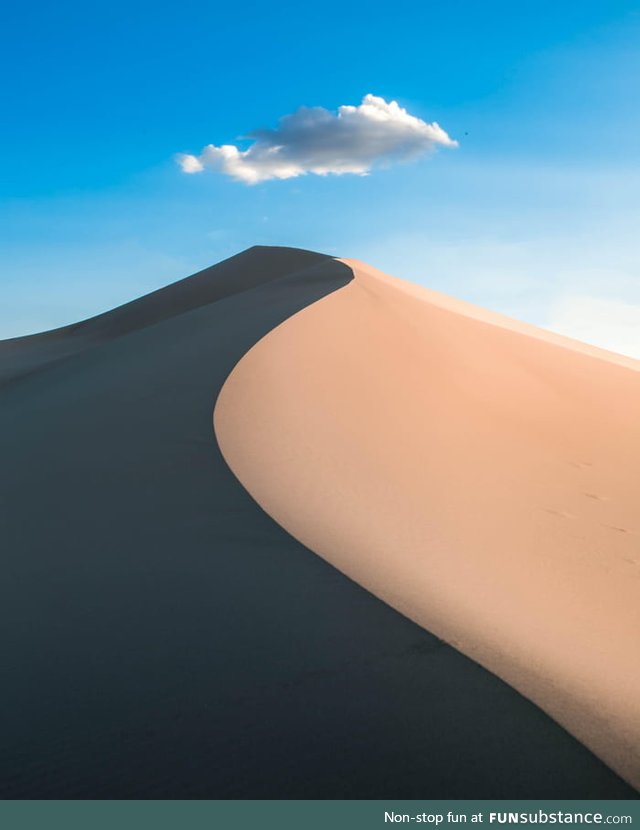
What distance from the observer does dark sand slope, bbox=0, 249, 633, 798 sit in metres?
3.34

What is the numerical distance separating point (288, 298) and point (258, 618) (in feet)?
40.4

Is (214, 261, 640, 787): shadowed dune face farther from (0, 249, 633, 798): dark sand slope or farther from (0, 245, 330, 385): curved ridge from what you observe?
(0, 245, 330, 385): curved ridge

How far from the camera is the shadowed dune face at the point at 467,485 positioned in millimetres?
4543

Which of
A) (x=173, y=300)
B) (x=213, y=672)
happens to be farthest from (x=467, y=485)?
(x=173, y=300)

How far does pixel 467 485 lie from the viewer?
8320 mm

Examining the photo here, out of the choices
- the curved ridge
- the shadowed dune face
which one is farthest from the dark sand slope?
the curved ridge

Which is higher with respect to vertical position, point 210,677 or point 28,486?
point 28,486

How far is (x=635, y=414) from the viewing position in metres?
13.4

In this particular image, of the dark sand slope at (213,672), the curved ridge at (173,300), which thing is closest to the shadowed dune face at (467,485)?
the dark sand slope at (213,672)

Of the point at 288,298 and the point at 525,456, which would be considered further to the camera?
the point at 288,298

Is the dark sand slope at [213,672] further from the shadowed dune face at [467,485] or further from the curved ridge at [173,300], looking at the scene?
the curved ridge at [173,300]

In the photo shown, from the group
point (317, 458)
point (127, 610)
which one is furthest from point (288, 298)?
point (127, 610)

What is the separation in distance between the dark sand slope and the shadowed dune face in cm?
29
